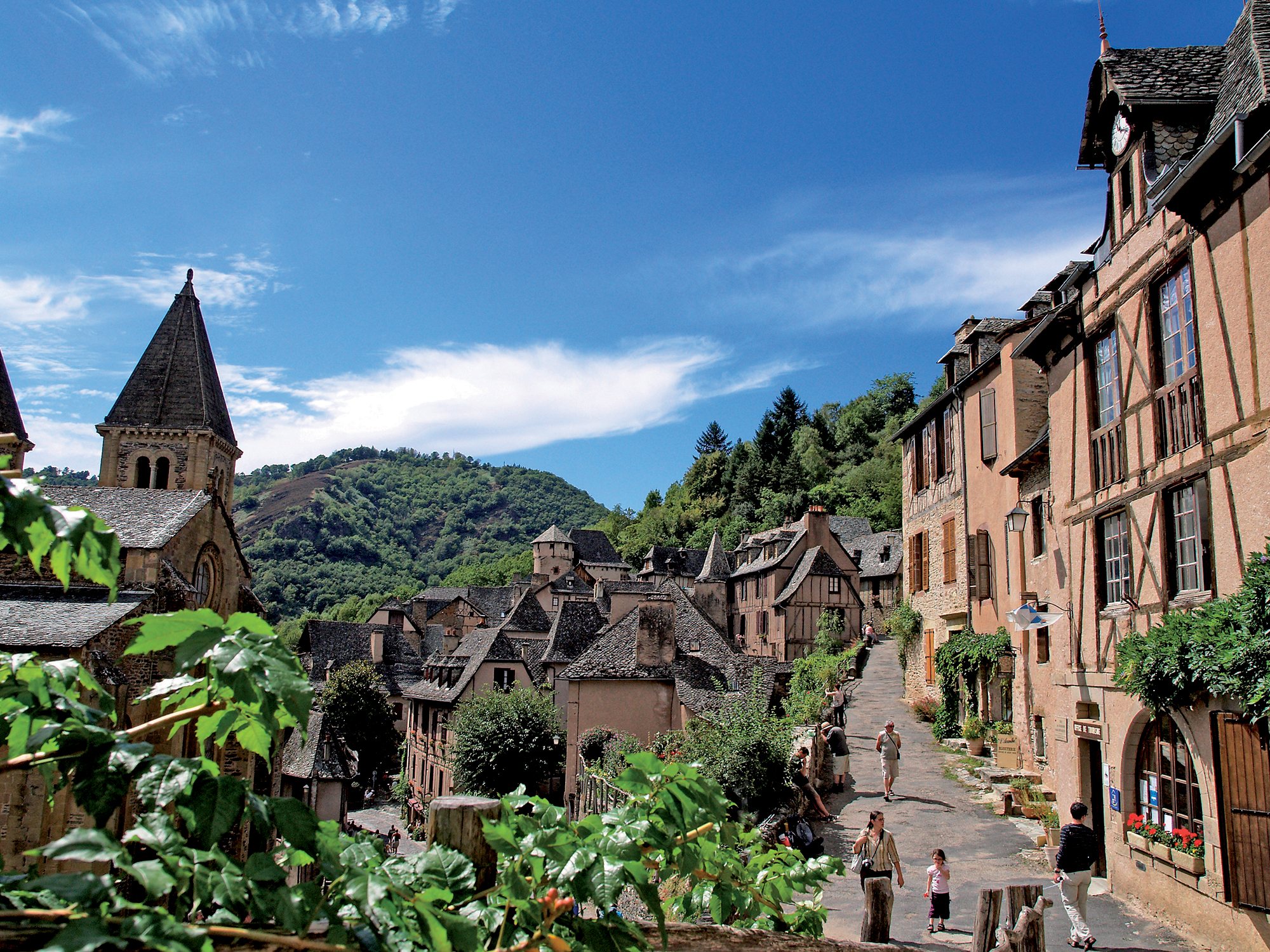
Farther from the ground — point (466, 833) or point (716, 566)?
point (716, 566)

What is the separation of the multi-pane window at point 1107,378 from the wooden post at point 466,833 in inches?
499

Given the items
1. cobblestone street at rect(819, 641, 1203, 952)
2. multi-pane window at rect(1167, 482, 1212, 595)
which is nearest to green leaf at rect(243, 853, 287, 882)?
cobblestone street at rect(819, 641, 1203, 952)

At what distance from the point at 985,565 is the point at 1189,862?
12.1 metres

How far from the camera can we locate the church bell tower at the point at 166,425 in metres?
37.8

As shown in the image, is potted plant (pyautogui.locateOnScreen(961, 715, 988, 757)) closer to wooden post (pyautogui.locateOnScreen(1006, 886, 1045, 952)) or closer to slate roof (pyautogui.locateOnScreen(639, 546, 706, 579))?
wooden post (pyautogui.locateOnScreen(1006, 886, 1045, 952))

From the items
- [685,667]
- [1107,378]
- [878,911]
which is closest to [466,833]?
[878,911]

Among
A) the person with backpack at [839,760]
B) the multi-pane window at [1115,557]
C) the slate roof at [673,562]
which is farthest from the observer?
the slate roof at [673,562]

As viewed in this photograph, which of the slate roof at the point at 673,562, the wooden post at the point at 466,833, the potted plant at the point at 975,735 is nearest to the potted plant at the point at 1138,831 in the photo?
the potted plant at the point at 975,735

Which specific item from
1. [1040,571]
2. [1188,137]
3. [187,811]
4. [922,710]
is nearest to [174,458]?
[922,710]

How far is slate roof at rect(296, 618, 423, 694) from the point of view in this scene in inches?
2341

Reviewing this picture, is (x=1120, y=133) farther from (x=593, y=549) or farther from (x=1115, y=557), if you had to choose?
(x=593, y=549)

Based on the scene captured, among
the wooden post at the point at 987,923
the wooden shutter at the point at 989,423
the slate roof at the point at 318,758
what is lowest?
the slate roof at the point at 318,758

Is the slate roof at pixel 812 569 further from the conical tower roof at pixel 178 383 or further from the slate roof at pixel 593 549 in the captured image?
the slate roof at pixel 593 549

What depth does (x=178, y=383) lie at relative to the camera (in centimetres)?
3869
